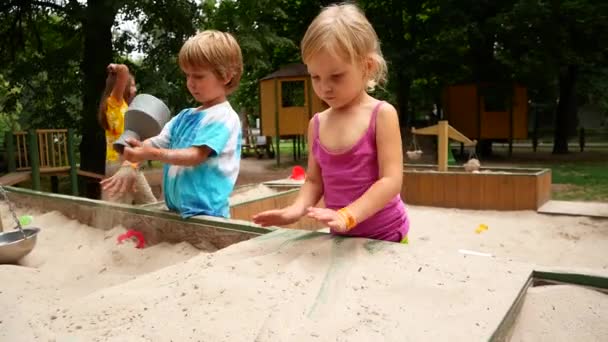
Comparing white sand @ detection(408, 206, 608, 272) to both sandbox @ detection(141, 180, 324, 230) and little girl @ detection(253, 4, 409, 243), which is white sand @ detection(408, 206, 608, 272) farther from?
little girl @ detection(253, 4, 409, 243)

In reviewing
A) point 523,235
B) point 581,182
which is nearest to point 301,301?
point 523,235

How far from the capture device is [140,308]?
3.79 ft

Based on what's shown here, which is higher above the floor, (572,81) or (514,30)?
(514,30)

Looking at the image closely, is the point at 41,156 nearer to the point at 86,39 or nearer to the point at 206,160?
the point at 86,39

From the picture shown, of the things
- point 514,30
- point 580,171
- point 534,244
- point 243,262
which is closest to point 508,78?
point 514,30

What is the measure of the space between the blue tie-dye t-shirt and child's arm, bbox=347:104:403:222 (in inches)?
31.8

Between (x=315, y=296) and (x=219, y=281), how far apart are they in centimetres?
27

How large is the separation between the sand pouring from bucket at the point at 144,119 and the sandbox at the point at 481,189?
439 centimetres

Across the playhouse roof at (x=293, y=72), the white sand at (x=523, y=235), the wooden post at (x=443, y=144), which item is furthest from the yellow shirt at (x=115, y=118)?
the playhouse roof at (x=293, y=72)

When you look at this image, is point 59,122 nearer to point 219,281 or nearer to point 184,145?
point 184,145

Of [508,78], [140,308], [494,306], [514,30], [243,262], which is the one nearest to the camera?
[494,306]

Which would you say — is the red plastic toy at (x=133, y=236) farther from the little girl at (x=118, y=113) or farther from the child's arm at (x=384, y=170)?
the child's arm at (x=384, y=170)

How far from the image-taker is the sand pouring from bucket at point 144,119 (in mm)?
2117

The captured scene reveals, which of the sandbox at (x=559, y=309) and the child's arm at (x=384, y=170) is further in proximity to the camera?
the child's arm at (x=384, y=170)
